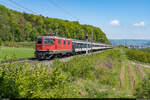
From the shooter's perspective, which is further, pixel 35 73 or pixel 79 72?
pixel 79 72

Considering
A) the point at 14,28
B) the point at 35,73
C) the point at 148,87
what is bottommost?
the point at 148,87

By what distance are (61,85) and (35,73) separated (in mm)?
1322

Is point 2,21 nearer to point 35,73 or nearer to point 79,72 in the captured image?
point 79,72

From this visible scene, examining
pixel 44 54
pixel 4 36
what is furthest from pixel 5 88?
pixel 4 36

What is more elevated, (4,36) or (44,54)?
(4,36)

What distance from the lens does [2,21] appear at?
2795 inches

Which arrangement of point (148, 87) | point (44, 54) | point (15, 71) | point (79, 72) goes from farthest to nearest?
point (44, 54) < point (79, 72) < point (148, 87) < point (15, 71)

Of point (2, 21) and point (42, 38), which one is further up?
point (2, 21)

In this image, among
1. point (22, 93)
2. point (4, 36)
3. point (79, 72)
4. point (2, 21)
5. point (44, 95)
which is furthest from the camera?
point (2, 21)

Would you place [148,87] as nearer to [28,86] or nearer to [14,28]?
[28,86]

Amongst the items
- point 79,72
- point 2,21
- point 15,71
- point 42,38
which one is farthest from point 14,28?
point 15,71

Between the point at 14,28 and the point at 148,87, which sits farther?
the point at 14,28

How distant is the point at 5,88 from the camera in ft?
21.7

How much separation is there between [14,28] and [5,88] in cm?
6905
